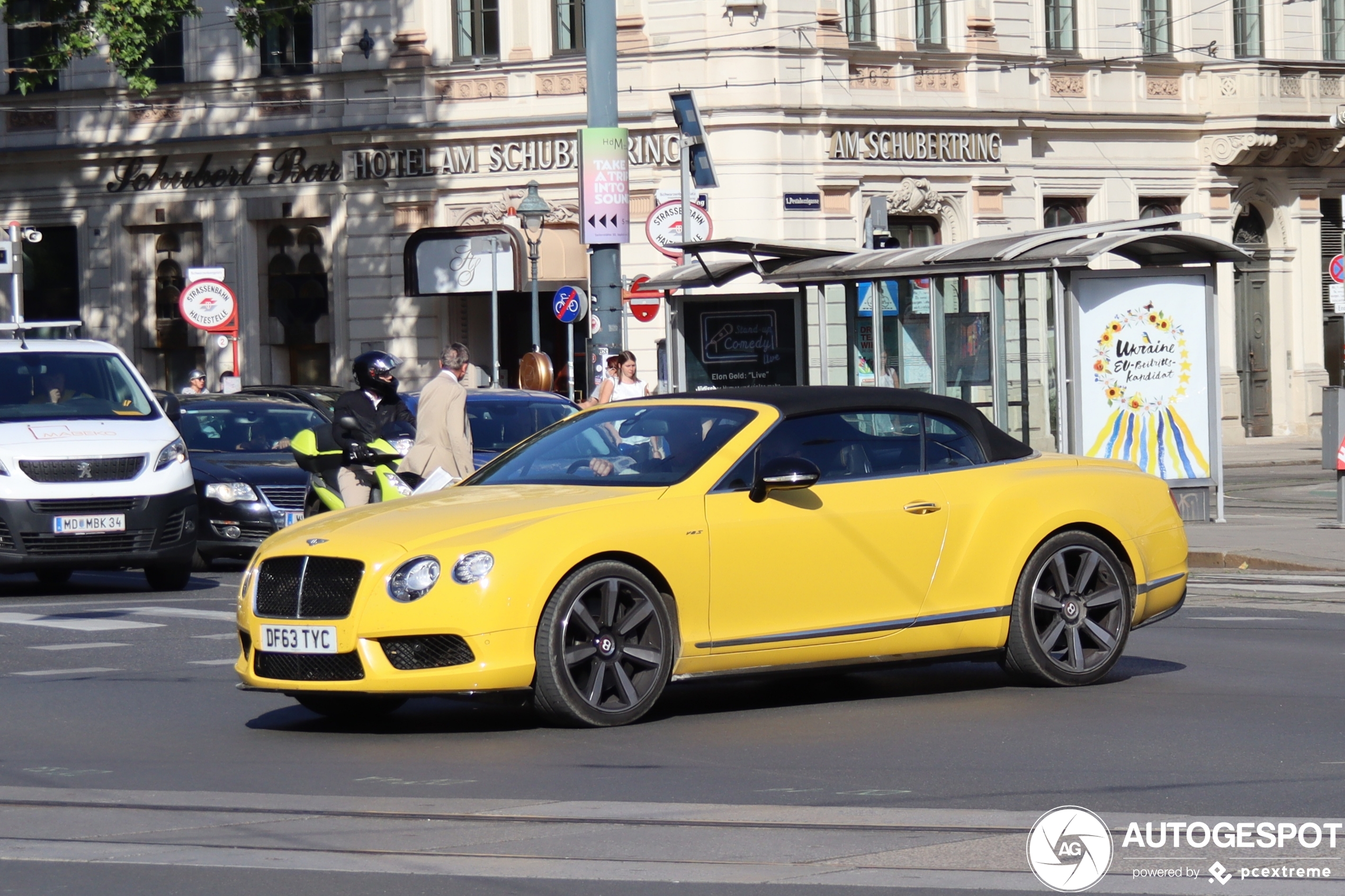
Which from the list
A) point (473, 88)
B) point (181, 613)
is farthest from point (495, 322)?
point (181, 613)

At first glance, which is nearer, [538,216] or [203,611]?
[203,611]

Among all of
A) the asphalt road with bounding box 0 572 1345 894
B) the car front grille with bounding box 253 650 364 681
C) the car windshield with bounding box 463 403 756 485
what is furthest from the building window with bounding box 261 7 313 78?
the car front grille with bounding box 253 650 364 681

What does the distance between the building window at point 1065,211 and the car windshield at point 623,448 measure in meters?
29.0

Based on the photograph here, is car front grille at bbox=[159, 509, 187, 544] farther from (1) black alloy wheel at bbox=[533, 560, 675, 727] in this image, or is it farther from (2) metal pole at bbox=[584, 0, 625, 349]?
(1) black alloy wheel at bbox=[533, 560, 675, 727]

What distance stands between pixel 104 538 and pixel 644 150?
20.1 metres

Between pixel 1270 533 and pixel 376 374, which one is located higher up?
pixel 376 374

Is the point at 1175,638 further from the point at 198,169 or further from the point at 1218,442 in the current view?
the point at 198,169

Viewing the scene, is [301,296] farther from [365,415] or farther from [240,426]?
[365,415]

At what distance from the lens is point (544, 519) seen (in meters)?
8.62

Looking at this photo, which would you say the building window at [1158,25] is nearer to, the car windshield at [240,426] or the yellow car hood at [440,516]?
the car windshield at [240,426]

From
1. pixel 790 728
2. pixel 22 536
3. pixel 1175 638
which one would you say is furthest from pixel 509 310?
pixel 790 728

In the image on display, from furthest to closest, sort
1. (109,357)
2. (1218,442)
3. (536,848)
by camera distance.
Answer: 1. (1218,442)
2. (109,357)
3. (536,848)

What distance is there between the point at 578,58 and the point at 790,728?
27.8 metres

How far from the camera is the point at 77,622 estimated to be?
1401cm
